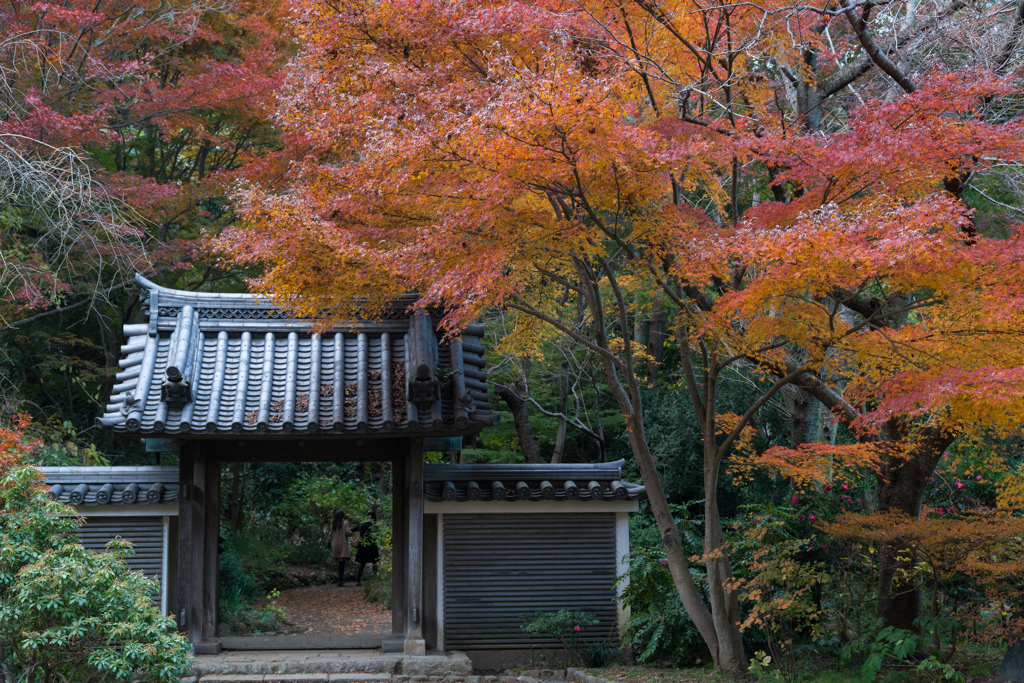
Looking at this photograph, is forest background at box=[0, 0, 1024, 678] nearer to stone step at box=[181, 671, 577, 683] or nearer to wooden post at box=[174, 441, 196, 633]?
stone step at box=[181, 671, 577, 683]

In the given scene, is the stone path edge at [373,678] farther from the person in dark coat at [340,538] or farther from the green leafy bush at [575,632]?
the person in dark coat at [340,538]

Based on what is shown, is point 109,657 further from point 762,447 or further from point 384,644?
point 762,447

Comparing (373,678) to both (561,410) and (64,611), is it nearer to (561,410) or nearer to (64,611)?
(64,611)

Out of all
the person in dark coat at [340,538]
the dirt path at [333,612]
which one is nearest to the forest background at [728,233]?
the dirt path at [333,612]

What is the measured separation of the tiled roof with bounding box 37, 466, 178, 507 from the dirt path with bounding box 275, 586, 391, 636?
11.0 ft

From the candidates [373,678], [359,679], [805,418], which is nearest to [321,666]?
[359,679]

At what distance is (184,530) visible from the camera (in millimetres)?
8938

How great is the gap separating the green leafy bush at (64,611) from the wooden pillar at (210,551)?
297 centimetres

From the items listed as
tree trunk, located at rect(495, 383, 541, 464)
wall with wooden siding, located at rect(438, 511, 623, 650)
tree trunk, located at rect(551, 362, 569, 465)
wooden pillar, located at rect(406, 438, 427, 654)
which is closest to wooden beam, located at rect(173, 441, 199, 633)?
wooden pillar, located at rect(406, 438, 427, 654)

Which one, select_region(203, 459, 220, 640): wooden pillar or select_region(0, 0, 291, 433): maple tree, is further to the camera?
select_region(0, 0, 291, 433): maple tree

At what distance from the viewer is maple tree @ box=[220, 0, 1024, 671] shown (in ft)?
20.2

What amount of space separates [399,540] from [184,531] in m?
2.50

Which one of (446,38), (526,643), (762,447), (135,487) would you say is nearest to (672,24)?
(446,38)

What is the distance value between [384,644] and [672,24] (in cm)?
748
